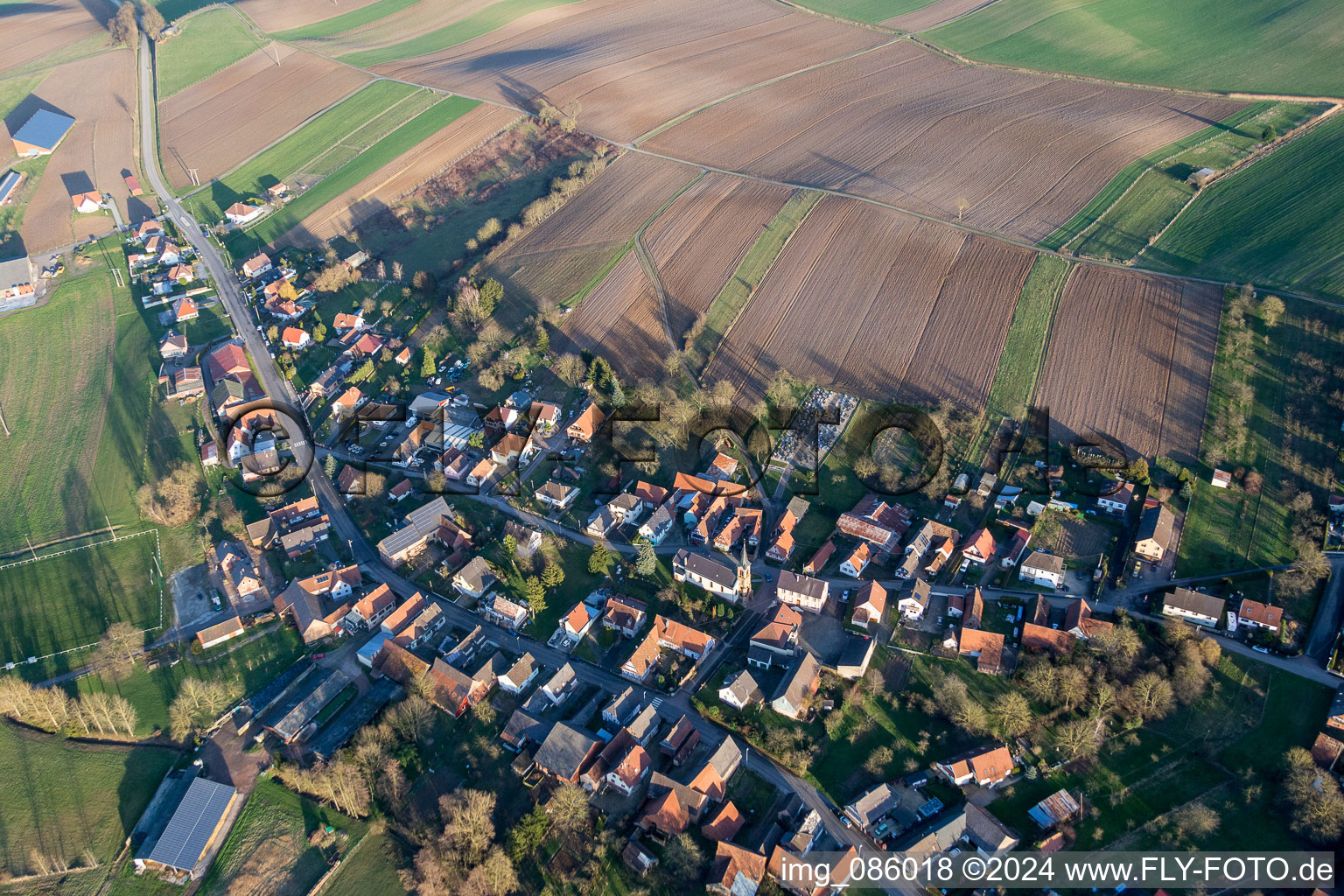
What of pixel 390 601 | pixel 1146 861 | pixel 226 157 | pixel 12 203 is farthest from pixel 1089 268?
pixel 12 203

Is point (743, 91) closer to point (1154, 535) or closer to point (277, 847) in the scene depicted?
point (1154, 535)

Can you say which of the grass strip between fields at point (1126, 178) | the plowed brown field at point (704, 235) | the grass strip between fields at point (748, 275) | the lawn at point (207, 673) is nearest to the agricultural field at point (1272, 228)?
the grass strip between fields at point (1126, 178)

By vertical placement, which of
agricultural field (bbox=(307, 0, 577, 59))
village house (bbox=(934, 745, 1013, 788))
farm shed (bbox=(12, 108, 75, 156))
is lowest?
village house (bbox=(934, 745, 1013, 788))

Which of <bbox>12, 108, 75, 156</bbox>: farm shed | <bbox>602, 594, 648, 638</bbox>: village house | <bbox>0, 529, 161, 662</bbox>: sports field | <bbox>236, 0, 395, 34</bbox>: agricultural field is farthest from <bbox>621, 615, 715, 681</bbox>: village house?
<bbox>236, 0, 395, 34</bbox>: agricultural field

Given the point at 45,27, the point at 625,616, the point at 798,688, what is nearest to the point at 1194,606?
the point at 798,688

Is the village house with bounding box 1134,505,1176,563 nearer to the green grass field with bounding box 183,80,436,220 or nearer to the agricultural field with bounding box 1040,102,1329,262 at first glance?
the agricultural field with bounding box 1040,102,1329,262

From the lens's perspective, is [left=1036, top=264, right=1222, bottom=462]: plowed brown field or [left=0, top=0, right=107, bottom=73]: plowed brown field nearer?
[left=1036, top=264, right=1222, bottom=462]: plowed brown field

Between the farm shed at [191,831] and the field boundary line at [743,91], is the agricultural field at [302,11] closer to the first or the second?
the field boundary line at [743,91]
